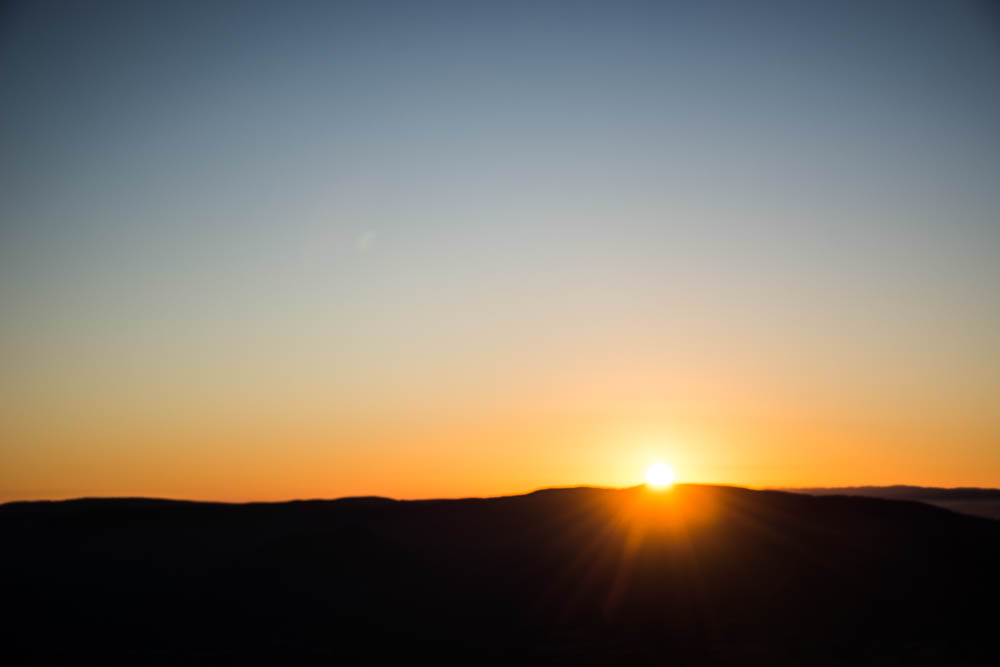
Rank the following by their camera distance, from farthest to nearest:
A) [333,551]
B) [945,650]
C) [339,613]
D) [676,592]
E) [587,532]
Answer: [587,532] < [333,551] < [676,592] < [339,613] < [945,650]

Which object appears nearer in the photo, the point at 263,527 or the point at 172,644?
the point at 172,644

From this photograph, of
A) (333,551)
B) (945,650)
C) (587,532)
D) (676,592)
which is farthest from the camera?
(587,532)

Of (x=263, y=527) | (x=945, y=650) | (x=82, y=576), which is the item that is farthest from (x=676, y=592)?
(x=82, y=576)

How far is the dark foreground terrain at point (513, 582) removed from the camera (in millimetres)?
11531

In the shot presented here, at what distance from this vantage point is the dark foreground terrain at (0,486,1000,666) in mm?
11531

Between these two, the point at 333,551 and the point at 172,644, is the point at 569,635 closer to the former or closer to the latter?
the point at 333,551

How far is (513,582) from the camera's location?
14.0 m

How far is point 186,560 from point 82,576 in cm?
172

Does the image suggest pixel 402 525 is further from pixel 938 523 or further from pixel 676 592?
pixel 938 523

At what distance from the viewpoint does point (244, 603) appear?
12969mm

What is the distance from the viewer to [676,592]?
13672mm

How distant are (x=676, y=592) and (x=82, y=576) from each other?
10.3 metres

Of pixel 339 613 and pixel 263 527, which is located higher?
pixel 263 527

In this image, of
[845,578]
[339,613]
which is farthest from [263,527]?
[845,578]
